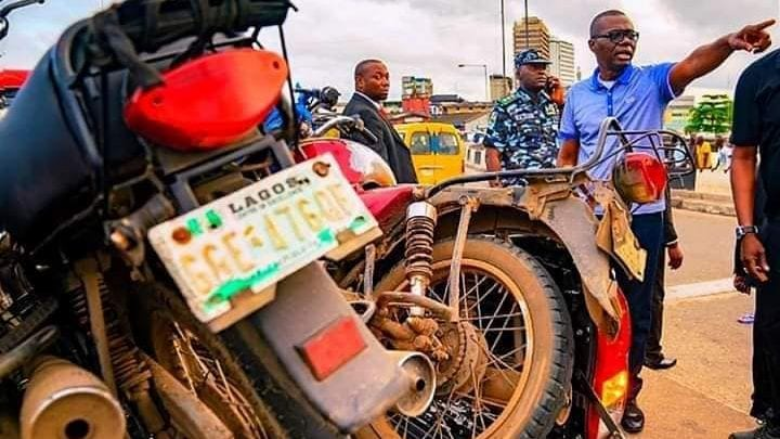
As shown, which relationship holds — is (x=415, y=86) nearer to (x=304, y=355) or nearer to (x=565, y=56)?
(x=565, y=56)

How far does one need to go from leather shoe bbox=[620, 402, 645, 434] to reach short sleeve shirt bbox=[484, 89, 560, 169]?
62.0 inches

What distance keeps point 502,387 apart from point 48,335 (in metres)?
1.41

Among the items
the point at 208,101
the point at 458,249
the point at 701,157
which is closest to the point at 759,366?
→ the point at 701,157

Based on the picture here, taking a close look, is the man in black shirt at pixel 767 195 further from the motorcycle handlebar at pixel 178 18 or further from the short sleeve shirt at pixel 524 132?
the motorcycle handlebar at pixel 178 18

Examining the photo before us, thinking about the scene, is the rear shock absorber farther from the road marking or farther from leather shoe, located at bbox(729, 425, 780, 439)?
the road marking

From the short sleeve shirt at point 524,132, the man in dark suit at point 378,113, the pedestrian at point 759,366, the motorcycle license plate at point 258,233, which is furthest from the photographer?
the man in dark suit at point 378,113

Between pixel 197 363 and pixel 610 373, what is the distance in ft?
4.44

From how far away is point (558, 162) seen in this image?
4062 millimetres

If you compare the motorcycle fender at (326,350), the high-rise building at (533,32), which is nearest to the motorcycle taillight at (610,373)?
the motorcycle fender at (326,350)

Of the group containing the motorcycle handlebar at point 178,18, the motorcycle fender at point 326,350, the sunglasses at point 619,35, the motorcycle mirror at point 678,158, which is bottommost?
the motorcycle fender at point 326,350

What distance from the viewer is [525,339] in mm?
2428

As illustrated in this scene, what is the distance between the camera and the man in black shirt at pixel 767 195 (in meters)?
3.03

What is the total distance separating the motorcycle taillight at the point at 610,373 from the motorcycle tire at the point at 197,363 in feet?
3.90

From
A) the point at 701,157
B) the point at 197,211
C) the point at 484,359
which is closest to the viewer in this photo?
the point at 197,211
